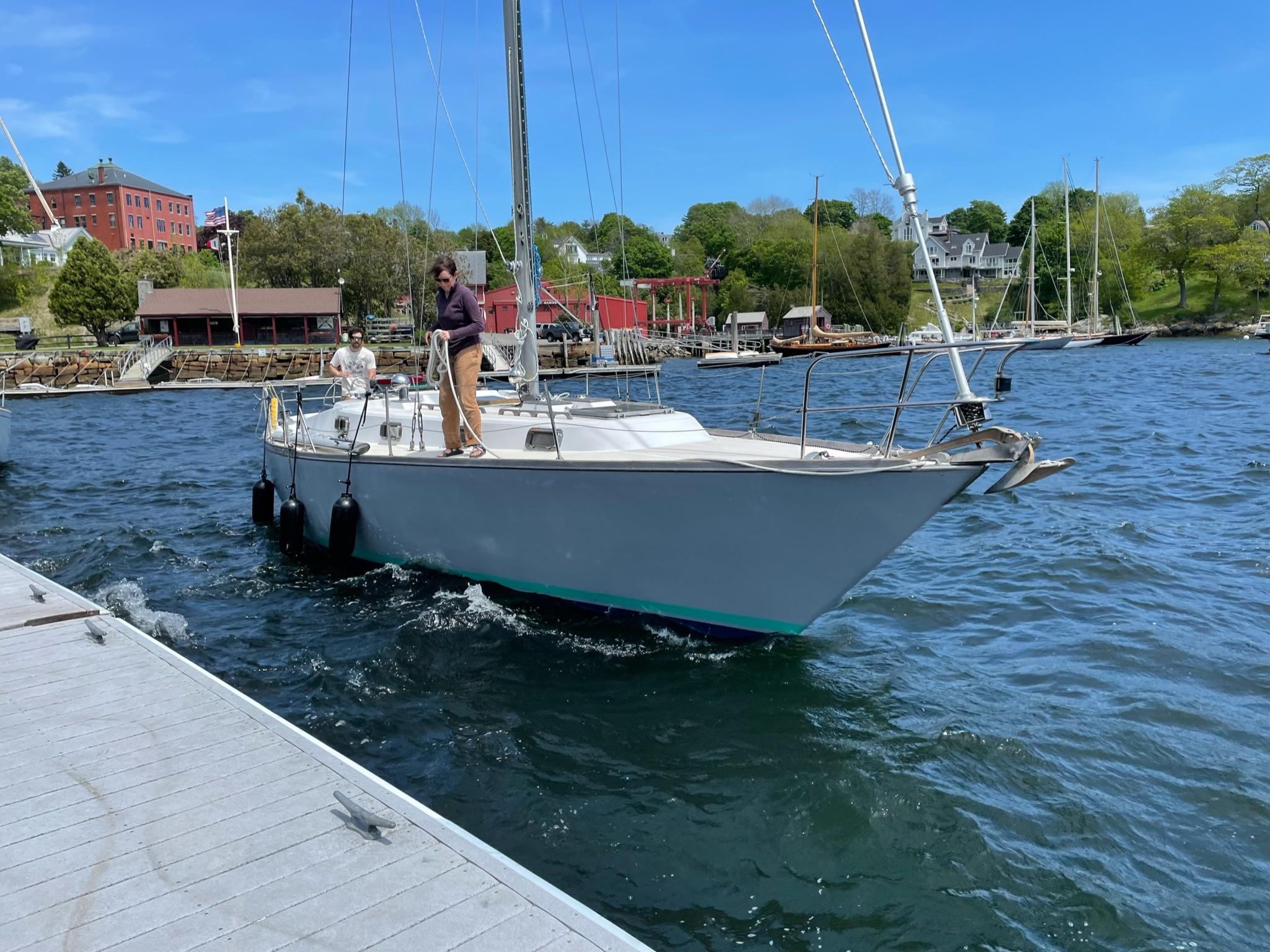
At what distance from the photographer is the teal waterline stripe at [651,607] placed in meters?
7.39

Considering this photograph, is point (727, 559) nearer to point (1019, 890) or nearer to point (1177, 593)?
point (1019, 890)

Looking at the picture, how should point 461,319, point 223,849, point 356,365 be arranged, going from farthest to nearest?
point 356,365
point 461,319
point 223,849

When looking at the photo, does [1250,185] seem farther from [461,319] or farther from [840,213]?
[461,319]

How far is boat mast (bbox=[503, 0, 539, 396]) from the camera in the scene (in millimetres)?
9641

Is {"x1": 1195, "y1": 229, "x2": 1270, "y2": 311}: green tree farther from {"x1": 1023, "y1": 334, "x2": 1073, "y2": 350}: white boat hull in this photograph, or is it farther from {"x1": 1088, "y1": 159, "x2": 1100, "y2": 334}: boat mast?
{"x1": 1023, "y1": 334, "x2": 1073, "y2": 350}: white boat hull

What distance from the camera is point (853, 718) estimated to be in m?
6.45

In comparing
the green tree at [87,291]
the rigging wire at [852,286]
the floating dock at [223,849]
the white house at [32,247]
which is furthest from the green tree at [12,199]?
the floating dock at [223,849]

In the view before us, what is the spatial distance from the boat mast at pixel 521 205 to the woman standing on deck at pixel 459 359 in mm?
1001

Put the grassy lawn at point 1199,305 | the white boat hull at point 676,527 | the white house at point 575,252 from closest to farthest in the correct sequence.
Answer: the white boat hull at point 676,527, the grassy lawn at point 1199,305, the white house at point 575,252

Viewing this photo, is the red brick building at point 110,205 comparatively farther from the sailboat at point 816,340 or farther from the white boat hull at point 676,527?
the white boat hull at point 676,527

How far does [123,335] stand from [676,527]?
6991 cm

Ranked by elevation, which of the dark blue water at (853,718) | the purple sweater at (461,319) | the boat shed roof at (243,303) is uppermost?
the boat shed roof at (243,303)

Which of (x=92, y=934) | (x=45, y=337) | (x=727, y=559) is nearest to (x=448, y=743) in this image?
(x=727, y=559)

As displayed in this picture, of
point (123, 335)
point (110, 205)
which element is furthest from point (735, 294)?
point (110, 205)
